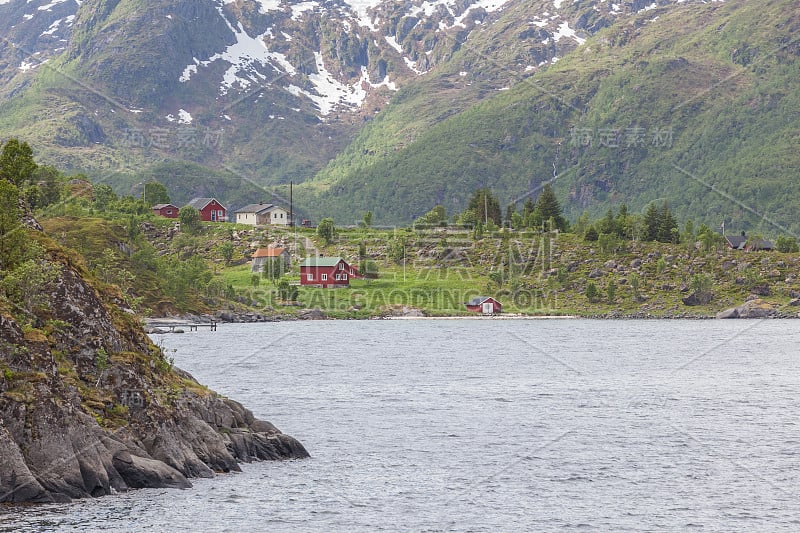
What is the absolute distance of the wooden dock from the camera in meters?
161

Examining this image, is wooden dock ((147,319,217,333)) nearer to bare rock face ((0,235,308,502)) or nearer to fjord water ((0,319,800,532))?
fjord water ((0,319,800,532))

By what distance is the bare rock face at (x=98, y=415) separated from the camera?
132 ft

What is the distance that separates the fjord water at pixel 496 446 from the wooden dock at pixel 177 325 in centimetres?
3673

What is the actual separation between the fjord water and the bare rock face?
120 centimetres

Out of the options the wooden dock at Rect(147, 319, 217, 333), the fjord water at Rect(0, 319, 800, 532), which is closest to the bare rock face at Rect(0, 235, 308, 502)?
the fjord water at Rect(0, 319, 800, 532)

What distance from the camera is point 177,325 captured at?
544ft

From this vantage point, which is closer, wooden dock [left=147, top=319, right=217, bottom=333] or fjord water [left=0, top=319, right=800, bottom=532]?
fjord water [left=0, top=319, right=800, bottom=532]

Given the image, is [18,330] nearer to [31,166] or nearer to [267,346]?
[31,166]

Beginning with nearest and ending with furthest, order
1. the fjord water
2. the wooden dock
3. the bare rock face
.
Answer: the bare rock face, the fjord water, the wooden dock

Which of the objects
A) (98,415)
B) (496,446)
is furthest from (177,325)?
(98,415)

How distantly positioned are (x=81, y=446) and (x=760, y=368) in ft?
288

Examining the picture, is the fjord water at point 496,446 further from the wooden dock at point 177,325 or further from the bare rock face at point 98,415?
the wooden dock at point 177,325

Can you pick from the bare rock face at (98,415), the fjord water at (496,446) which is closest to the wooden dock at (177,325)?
the fjord water at (496,446)

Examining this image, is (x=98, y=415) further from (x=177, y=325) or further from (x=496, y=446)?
(x=177, y=325)
